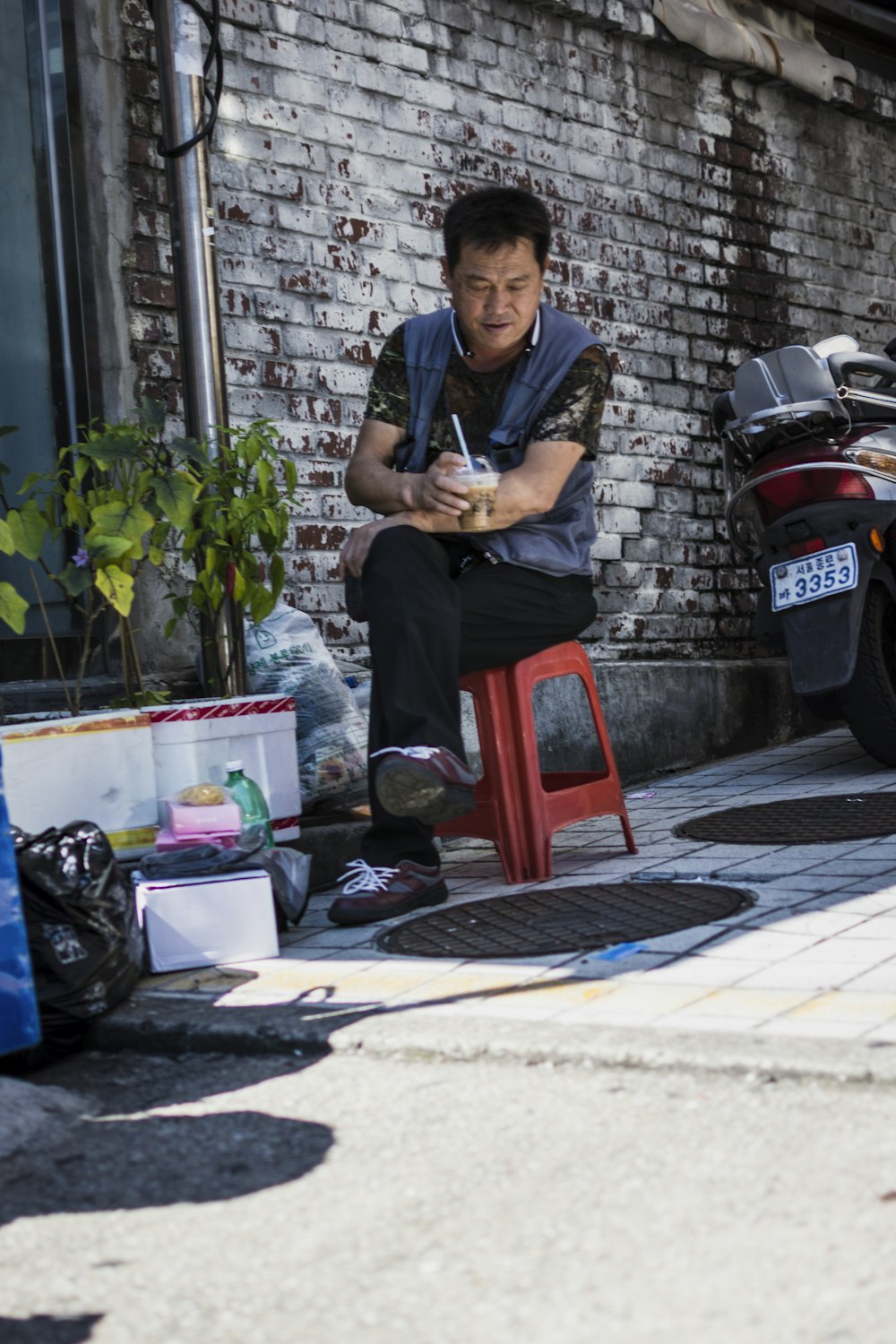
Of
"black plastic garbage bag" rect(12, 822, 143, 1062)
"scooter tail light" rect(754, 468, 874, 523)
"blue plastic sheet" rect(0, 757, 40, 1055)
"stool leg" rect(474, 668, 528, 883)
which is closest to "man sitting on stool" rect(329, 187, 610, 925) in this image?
"stool leg" rect(474, 668, 528, 883)

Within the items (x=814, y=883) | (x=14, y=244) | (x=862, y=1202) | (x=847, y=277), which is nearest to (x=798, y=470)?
(x=814, y=883)

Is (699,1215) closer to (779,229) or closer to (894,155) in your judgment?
(779,229)

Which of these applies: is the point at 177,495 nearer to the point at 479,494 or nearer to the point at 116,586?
the point at 116,586

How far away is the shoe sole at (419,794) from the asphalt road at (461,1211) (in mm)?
1013

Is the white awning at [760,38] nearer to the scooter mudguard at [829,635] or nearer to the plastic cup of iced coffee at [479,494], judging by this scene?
the scooter mudguard at [829,635]

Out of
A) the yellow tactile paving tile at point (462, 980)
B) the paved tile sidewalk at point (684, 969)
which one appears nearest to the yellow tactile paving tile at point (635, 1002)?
the paved tile sidewalk at point (684, 969)

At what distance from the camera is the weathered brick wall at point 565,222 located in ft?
17.4

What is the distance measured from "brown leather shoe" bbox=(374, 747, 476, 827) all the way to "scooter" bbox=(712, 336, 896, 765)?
189 centimetres

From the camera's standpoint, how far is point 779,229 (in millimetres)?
7832

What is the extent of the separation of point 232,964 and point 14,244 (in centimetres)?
240

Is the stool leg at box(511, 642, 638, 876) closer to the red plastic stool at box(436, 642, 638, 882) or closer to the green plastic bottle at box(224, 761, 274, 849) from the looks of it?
the red plastic stool at box(436, 642, 638, 882)

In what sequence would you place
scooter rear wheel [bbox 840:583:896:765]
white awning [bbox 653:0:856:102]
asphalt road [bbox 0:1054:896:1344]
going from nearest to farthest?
asphalt road [bbox 0:1054:896:1344]
scooter rear wheel [bbox 840:583:896:765]
white awning [bbox 653:0:856:102]

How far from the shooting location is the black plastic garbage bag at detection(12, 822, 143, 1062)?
321 centimetres

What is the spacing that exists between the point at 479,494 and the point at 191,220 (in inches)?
50.6
